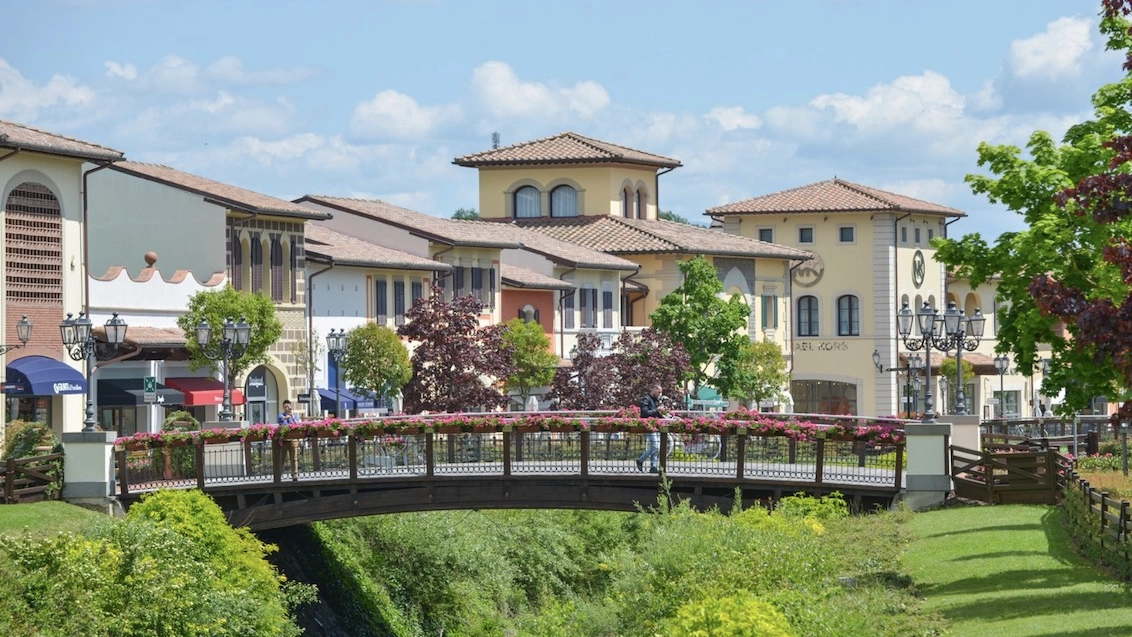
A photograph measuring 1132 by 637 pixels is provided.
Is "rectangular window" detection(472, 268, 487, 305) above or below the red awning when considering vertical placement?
above

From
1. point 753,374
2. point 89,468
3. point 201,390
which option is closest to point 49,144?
point 201,390

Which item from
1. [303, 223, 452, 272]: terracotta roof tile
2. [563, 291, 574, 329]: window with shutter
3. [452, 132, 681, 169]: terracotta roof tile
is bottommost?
[563, 291, 574, 329]: window with shutter

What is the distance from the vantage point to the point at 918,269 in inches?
3802

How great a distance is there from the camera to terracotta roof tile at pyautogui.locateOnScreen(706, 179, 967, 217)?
93125 millimetres

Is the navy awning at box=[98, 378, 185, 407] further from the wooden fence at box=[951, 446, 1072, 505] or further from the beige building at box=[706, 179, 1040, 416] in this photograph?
the beige building at box=[706, 179, 1040, 416]

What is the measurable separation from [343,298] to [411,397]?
3645 millimetres

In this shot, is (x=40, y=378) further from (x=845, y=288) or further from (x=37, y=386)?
(x=845, y=288)

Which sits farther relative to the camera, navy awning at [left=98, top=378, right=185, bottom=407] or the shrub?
navy awning at [left=98, top=378, right=185, bottom=407]

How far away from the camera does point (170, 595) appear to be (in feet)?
94.5

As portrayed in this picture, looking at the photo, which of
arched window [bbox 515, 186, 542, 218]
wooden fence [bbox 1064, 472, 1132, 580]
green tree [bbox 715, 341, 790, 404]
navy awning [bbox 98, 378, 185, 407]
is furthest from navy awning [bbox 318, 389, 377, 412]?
wooden fence [bbox 1064, 472, 1132, 580]

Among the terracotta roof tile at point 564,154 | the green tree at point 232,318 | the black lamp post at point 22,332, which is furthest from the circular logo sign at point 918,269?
the black lamp post at point 22,332

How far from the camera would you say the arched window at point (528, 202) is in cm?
8662

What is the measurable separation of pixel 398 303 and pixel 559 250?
13630 mm

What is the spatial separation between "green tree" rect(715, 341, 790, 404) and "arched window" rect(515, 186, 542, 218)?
37.5ft
